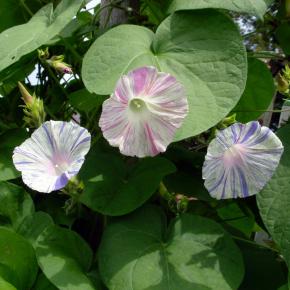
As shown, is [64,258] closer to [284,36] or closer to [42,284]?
[42,284]

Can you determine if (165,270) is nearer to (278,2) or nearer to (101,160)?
(101,160)

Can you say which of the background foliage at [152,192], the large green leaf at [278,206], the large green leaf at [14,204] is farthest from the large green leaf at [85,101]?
the large green leaf at [278,206]

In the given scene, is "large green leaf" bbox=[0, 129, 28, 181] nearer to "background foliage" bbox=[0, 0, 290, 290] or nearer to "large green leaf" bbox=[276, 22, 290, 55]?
"background foliage" bbox=[0, 0, 290, 290]

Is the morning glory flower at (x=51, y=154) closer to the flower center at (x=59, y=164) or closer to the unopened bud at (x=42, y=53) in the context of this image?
the flower center at (x=59, y=164)

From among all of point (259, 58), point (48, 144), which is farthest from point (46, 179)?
point (259, 58)

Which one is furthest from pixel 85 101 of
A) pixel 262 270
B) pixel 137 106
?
pixel 262 270

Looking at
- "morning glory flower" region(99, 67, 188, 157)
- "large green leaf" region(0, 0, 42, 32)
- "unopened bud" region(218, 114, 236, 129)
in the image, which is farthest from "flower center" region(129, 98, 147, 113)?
"large green leaf" region(0, 0, 42, 32)
